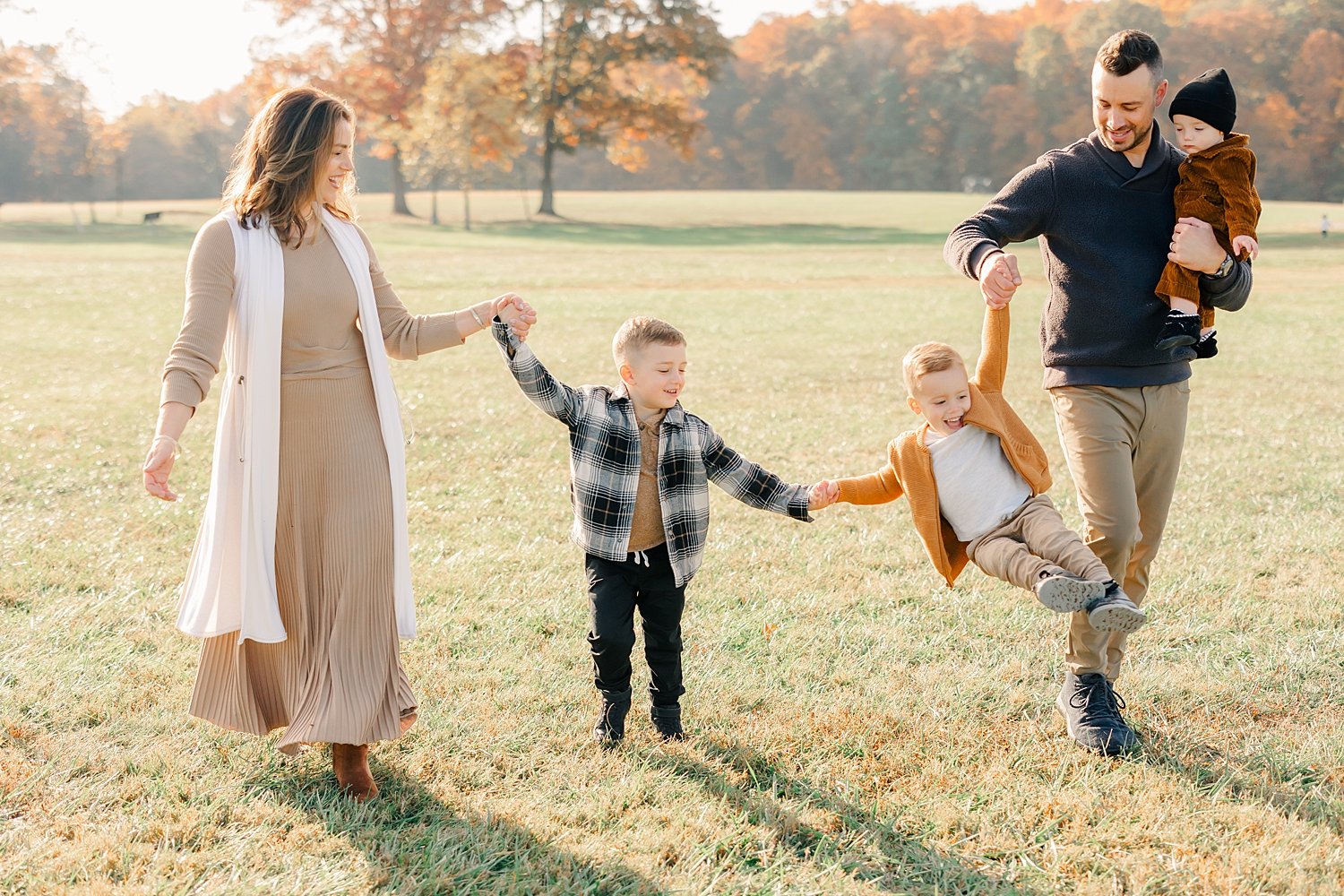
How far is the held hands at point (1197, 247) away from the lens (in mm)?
3818

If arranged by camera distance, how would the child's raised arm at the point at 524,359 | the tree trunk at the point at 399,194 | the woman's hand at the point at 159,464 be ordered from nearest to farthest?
1. the woman's hand at the point at 159,464
2. the child's raised arm at the point at 524,359
3. the tree trunk at the point at 399,194

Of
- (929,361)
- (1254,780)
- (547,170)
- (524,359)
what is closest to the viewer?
(524,359)

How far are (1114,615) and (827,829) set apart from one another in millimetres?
1105

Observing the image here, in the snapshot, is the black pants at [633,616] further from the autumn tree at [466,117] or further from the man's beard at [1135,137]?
the autumn tree at [466,117]

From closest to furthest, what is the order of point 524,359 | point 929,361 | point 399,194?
1. point 524,359
2. point 929,361
3. point 399,194

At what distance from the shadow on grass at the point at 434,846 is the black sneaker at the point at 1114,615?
5.10 feet

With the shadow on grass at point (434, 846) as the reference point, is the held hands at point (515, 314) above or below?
above

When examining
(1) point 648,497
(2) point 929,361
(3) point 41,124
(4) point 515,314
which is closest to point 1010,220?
(2) point 929,361

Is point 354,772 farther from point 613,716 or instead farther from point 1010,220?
point 1010,220

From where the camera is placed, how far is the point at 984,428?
4.07 meters

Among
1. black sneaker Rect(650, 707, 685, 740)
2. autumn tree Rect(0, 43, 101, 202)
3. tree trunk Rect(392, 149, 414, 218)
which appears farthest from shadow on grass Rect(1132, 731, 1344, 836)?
autumn tree Rect(0, 43, 101, 202)

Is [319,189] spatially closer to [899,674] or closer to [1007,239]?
[1007,239]

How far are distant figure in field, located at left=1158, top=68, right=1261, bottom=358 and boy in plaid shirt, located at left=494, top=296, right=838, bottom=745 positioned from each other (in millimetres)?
1322

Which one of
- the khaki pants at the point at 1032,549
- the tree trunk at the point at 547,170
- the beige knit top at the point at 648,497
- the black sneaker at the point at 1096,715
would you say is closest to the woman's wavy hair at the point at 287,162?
the beige knit top at the point at 648,497
